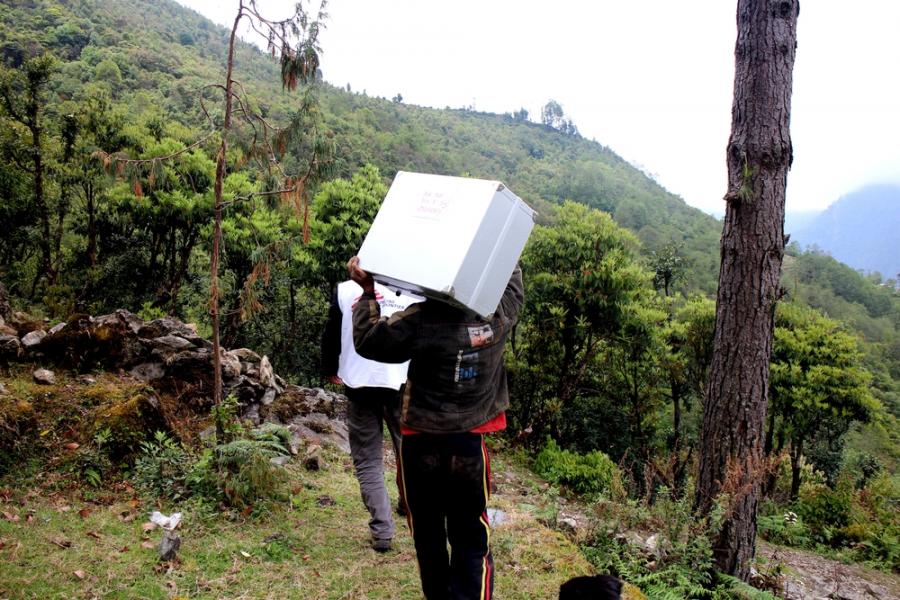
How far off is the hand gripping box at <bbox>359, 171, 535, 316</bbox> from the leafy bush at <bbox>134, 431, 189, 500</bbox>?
271cm

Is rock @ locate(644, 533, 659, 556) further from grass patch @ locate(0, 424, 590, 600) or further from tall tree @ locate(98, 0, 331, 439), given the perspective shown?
tall tree @ locate(98, 0, 331, 439)

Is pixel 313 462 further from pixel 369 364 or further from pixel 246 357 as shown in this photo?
pixel 246 357

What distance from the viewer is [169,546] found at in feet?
10.5

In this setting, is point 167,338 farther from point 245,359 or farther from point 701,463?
point 701,463

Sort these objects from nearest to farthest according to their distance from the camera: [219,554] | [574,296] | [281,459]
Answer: [219,554]
[281,459]
[574,296]

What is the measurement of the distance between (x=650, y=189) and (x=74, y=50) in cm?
7494

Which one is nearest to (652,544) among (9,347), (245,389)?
(245,389)

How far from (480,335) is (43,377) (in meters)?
4.78

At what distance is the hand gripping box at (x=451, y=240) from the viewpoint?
222cm

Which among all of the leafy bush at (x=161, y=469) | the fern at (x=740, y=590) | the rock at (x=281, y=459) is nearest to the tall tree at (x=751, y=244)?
the fern at (x=740, y=590)

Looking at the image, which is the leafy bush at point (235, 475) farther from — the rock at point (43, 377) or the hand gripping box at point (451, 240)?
the hand gripping box at point (451, 240)

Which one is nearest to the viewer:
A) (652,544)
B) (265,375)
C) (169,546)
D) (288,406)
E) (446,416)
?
(446,416)

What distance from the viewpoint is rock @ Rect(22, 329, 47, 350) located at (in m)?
5.56

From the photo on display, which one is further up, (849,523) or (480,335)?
(480,335)
